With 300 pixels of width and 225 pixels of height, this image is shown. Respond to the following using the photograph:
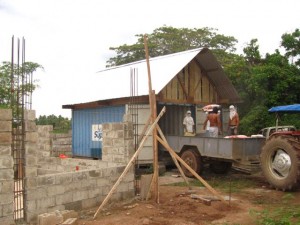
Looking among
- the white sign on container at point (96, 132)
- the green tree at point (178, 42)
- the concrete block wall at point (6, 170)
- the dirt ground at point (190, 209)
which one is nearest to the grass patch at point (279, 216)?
the dirt ground at point (190, 209)

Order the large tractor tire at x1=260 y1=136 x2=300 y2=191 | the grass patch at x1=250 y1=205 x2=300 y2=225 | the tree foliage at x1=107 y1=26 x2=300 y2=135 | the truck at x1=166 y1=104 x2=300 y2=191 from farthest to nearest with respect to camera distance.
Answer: the tree foliage at x1=107 y1=26 x2=300 y2=135, the truck at x1=166 y1=104 x2=300 y2=191, the large tractor tire at x1=260 y1=136 x2=300 y2=191, the grass patch at x1=250 y1=205 x2=300 y2=225

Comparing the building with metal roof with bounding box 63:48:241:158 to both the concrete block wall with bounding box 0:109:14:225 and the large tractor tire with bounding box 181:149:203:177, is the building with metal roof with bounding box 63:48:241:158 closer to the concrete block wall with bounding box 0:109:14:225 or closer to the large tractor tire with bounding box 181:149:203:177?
the large tractor tire with bounding box 181:149:203:177

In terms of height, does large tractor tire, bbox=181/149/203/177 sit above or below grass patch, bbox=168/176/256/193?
above

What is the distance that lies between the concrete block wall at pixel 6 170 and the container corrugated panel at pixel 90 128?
732 centimetres

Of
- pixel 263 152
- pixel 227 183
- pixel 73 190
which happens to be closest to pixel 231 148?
pixel 263 152

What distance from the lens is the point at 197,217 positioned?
23.0 feet

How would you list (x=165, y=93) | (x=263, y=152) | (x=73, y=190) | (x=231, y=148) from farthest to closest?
(x=165, y=93)
(x=231, y=148)
(x=263, y=152)
(x=73, y=190)

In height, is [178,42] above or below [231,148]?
above

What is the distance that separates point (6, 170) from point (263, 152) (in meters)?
6.48

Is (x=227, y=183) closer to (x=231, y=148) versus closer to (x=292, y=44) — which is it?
(x=231, y=148)

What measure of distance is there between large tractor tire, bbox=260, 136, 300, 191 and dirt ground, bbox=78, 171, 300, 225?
0.27m

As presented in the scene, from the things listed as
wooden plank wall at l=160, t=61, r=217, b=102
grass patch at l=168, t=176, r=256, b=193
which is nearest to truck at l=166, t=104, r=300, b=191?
grass patch at l=168, t=176, r=256, b=193

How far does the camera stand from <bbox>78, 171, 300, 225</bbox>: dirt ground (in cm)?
675

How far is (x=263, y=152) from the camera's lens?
972 centimetres
